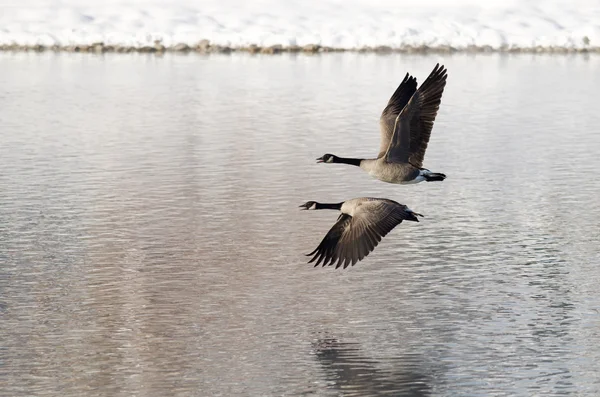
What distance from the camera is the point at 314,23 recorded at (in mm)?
54469

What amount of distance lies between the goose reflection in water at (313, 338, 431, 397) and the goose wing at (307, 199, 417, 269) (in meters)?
0.91

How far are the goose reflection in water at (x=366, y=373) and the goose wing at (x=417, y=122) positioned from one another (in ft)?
9.63

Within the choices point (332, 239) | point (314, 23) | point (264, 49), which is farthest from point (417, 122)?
point (314, 23)

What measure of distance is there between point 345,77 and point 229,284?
89.1 ft

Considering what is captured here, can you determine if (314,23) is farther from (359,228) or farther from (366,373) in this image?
(366,373)

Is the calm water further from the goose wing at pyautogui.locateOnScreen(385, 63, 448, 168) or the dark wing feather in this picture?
the goose wing at pyautogui.locateOnScreen(385, 63, 448, 168)

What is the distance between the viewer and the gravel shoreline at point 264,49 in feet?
169

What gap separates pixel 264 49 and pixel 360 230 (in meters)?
39.8

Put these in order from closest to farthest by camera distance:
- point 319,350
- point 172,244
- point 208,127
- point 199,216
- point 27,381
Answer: point 27,381 < point 319,350 < point 172,244 < point 199,216 < point 208,127

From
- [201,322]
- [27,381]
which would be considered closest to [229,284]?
[201,322]

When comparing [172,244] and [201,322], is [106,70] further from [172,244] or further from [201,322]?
[201,322]

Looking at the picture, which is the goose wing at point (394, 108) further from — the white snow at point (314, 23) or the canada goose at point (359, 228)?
the white snow at point (314, 23)

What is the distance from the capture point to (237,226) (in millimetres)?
18938

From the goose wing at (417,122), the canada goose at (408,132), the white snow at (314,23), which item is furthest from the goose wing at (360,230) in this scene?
the white snow at (314,23)
